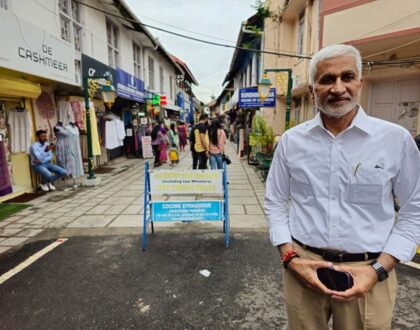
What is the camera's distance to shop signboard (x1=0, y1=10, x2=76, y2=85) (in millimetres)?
5046

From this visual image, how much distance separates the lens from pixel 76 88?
834 centimetres

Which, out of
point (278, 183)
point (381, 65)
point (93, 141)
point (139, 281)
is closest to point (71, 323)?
point (139, 281)

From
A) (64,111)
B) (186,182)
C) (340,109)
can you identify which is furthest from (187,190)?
(64,111)

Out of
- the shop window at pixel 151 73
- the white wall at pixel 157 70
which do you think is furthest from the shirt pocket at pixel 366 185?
the shop window at pixel 151 73

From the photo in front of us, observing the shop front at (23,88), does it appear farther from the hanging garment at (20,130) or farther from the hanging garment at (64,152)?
the hanging garment at (64,152)

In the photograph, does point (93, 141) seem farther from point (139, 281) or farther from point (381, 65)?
point (381, 65)

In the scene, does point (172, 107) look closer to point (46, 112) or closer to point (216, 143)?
point (46, 112)

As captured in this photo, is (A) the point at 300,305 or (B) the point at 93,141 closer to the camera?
(A) the point at 300,305

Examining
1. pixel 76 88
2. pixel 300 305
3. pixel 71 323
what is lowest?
pixel 71 323

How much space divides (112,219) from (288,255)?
4.39 meters

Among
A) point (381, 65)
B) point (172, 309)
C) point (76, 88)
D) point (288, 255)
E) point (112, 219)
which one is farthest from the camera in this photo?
point (76, 88)

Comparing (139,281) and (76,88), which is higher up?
(76,88)

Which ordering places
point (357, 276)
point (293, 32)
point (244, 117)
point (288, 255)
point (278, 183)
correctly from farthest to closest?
point (244, 117)
point (293, 32)
point (278, 183)
point (288, 255)
point (357, 276)

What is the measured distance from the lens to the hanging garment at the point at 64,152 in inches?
302
